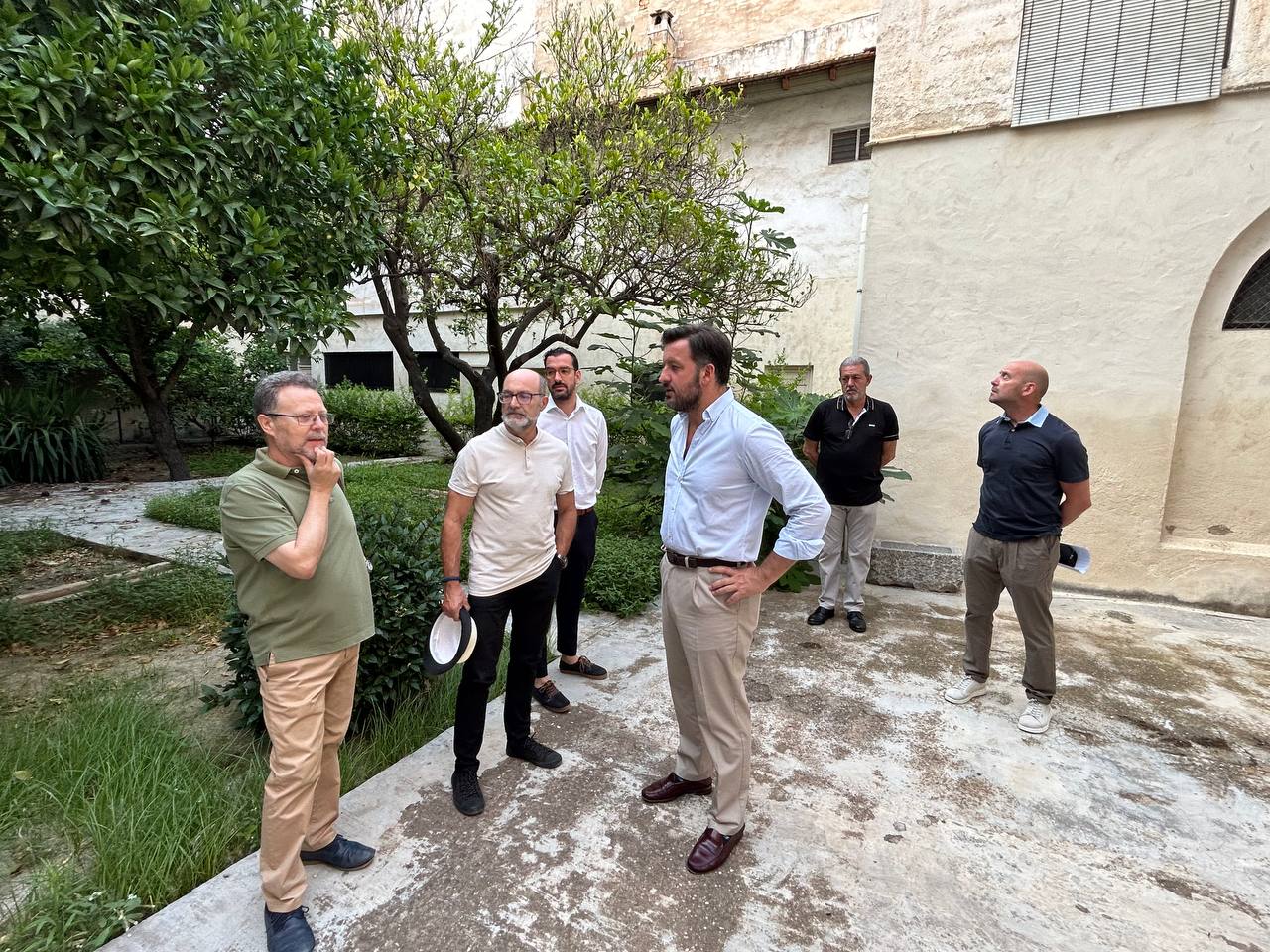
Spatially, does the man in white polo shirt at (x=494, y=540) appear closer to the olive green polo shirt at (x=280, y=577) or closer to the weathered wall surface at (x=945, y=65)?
the olive green polo shirt at (x=280, y=577)

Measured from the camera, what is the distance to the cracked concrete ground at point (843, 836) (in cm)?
213

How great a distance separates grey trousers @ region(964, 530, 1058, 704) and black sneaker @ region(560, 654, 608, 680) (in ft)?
7.56

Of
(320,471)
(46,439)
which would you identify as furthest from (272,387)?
(46,439)

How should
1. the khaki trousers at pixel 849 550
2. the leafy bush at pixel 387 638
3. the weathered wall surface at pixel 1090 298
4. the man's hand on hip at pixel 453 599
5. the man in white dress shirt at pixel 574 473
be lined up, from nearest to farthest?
1. the man's hand on hip at pixel 453 599
2. the leafy bush at pixel 387 638
3. the man in white dress shirt at pixel 574 473
4. the khaki trousers at pixel 849 550
5. the weathered wall surface at pixel 1090 298

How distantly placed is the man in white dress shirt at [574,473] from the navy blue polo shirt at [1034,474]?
7.71 ft

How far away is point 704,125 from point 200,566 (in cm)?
663

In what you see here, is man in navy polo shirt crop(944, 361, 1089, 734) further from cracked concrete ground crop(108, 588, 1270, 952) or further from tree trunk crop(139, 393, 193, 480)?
tree trunk crop(139, 393, 193, 480)

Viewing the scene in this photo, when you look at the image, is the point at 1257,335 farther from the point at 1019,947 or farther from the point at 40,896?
the point at 40,896

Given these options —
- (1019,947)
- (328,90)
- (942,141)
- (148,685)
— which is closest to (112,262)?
(328,90)

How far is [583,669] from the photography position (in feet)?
13.0

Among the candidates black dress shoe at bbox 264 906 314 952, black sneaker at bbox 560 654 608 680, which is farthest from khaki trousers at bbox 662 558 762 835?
black sneaker at bbox 560 654 608 680

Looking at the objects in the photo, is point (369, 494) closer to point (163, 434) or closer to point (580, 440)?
point (163, 434)

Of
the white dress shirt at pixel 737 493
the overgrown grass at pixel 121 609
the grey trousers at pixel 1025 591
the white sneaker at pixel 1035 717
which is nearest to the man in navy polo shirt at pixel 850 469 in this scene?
the grey trousers at pixel 1025 591

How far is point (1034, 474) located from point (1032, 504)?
166 millimetres
